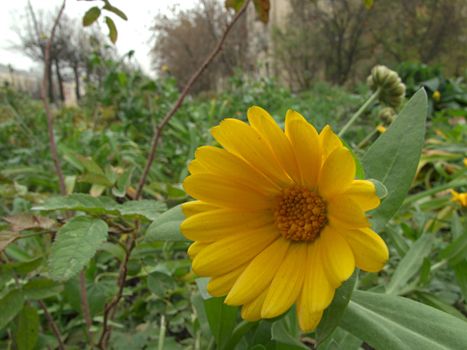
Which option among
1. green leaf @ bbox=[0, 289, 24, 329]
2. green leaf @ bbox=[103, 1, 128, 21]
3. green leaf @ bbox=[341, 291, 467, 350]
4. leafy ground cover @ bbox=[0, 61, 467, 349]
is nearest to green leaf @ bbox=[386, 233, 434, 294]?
leafy ground cover @ bbox=[0, 61, 467, 349]

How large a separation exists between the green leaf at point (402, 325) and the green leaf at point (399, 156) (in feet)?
0.34

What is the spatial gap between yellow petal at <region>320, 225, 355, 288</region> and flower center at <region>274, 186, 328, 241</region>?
0.11 feet

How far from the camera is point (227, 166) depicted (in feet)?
1.75

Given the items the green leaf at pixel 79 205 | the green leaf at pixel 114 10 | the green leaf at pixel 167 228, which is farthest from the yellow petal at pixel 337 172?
the green leaf at pixel 114 10

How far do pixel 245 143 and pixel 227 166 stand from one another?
0.04 metres

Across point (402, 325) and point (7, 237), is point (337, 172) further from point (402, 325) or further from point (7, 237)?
point (7, 237)

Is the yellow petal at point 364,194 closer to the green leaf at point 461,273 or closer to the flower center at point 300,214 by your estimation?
the flower center at point 300,214

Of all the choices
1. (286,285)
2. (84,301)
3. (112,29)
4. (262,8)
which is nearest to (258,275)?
(286,285)

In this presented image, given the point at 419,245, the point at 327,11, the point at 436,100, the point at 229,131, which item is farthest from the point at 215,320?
the point at 327,11

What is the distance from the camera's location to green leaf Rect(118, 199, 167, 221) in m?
0.63

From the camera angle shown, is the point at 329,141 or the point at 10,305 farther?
the point at 10,305

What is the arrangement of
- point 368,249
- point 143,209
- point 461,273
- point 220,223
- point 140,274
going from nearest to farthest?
point 368,249 → point 220,223 → point 143,209 → point 461,273 → point 140,274

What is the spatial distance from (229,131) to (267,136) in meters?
0.05

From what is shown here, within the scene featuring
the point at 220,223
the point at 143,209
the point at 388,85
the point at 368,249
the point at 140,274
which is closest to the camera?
the point at 368,249
